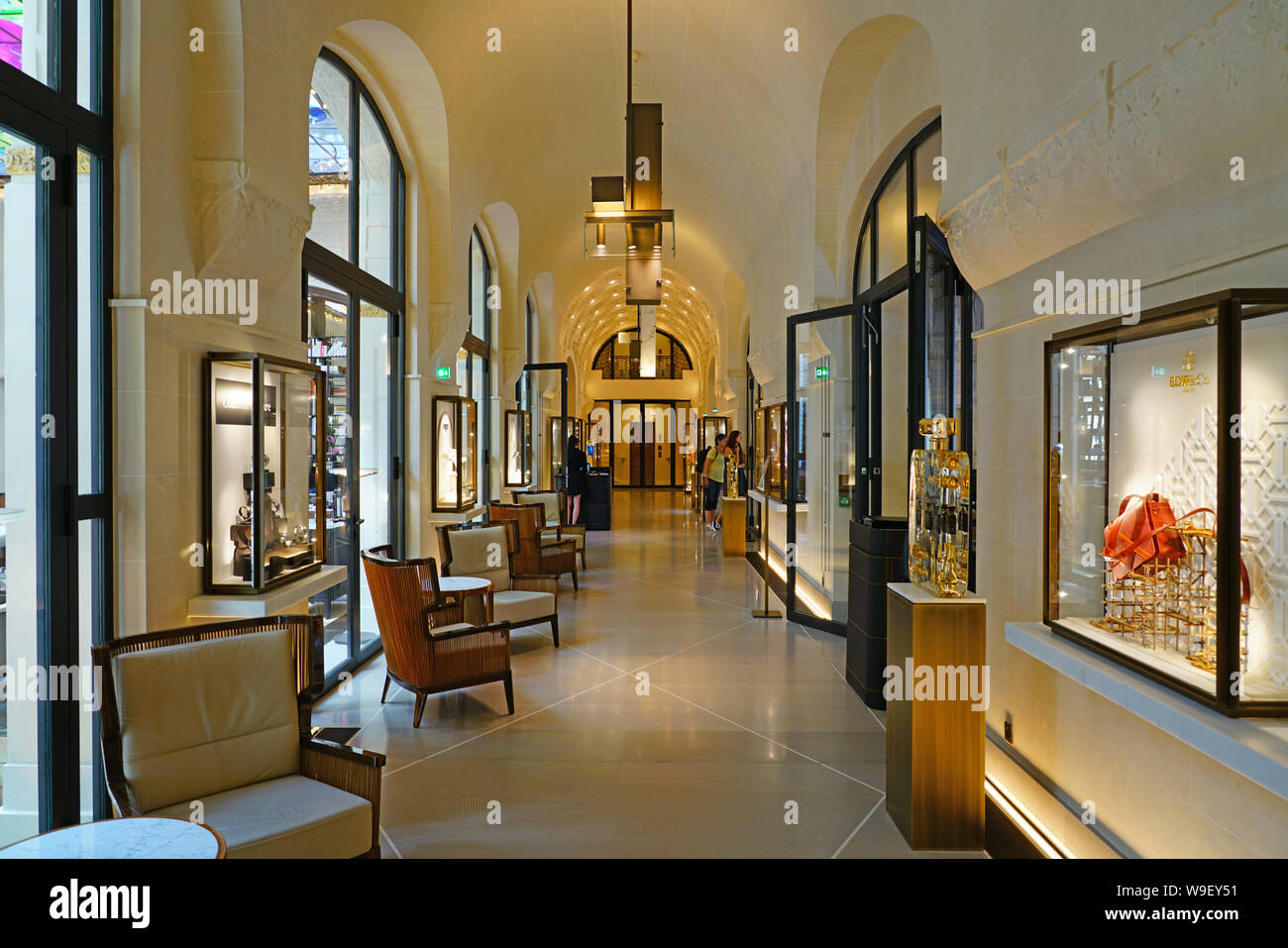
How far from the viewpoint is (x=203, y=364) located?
3.86 meters

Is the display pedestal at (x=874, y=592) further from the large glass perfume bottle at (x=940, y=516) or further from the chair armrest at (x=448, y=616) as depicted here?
the chair armrest at (x=448, y=616)

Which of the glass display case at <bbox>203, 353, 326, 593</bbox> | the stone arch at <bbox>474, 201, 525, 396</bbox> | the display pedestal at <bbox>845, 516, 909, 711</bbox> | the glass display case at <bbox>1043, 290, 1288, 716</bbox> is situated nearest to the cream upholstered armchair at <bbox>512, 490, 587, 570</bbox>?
the stone arch at <bbox>474, 201, 525, 396</bbox>

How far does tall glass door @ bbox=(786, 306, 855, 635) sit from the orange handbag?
477 cm

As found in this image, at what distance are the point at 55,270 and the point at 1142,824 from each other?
439 centimetres

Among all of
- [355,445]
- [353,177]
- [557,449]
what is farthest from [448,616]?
[557,449]

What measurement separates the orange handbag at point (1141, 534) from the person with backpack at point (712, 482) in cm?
1255

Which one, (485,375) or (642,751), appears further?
(485,375)

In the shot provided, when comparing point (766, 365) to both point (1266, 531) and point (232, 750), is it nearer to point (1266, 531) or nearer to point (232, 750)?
point (232, 750)

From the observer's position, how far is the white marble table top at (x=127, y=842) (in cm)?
207

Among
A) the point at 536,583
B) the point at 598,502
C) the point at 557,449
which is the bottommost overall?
the point at 536,583

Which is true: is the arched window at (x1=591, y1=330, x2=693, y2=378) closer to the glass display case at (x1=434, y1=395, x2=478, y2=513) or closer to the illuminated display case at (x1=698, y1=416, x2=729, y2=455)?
the illuminated display case at (x1=698, y1=416, x2=729, y2=455)

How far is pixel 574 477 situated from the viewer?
15.0 meters

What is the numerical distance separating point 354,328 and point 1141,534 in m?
5.70

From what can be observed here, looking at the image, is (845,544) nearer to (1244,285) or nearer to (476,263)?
(1244,285)
